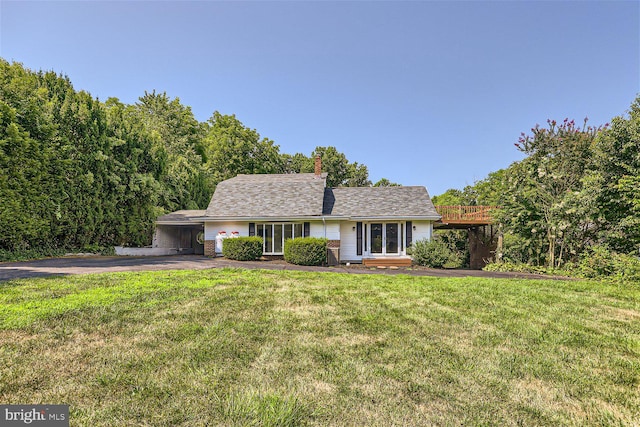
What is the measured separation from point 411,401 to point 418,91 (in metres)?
18.9

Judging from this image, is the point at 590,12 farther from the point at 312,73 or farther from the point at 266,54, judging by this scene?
the point at 266,54

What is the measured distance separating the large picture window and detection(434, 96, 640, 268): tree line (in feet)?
34.1

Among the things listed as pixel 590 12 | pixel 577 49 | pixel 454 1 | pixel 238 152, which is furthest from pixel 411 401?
pixel 238 152

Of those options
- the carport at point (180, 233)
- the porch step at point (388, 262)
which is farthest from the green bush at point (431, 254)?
the carport at point (180, 233)

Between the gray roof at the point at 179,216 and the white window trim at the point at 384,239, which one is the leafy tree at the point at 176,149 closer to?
the gray roof at the point at 179,216

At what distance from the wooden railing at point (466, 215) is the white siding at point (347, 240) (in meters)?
5.94

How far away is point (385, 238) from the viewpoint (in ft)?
56.2

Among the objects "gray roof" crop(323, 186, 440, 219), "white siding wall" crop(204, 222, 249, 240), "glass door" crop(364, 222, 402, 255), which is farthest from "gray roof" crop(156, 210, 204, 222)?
"glass door" crop(364, 222, 402, 255)

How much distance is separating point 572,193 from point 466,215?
24.9 feet

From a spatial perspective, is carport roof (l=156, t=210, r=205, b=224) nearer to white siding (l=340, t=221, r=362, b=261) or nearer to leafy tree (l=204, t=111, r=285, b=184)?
white siding (l=340, t=221, r=362, b=261)

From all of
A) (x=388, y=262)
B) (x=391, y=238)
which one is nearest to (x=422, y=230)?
(x=391, y=238)

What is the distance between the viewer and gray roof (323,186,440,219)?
55.0 ft

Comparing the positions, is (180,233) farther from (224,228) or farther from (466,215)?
(466,215)

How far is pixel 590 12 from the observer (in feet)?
35.6
